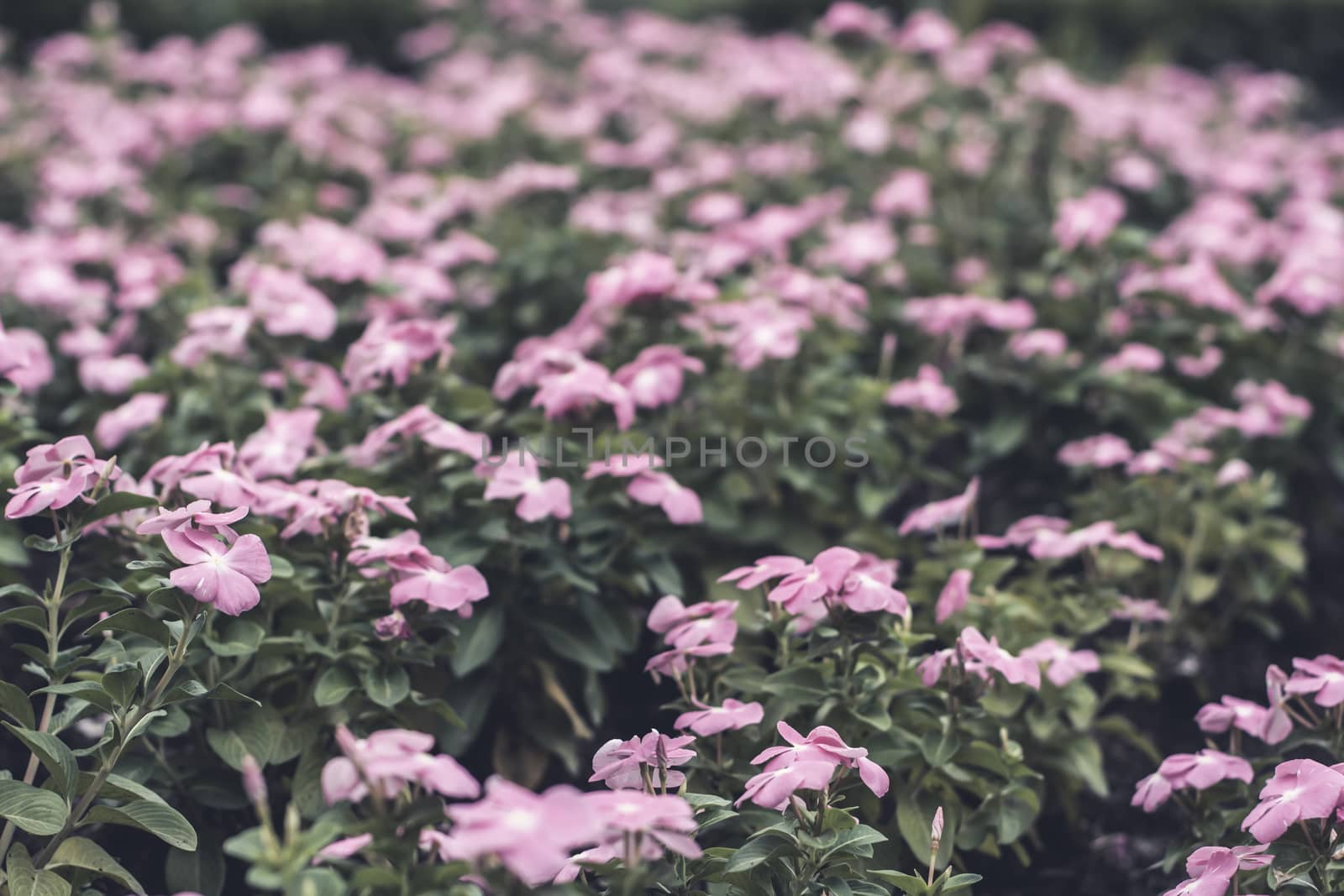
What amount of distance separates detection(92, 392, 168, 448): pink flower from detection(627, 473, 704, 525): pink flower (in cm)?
95

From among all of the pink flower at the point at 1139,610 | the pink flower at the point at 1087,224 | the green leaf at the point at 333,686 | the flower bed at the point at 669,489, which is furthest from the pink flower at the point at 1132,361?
the green leaf at the point at 333,686

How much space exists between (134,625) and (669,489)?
83 cm

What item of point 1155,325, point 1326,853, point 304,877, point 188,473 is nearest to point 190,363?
point 188,473

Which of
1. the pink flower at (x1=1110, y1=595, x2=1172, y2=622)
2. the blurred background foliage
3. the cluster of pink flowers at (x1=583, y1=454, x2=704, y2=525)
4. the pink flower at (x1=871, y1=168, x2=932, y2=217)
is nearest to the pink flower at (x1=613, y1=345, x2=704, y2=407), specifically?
the cluster of pink flowers at (x1=583, y1=454, x2=704, y2=525)

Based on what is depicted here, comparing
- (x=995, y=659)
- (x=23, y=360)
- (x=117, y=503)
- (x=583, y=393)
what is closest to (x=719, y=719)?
(x=995, y=659)

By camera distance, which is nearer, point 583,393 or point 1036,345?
point 583,393

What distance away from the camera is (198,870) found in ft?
5.54

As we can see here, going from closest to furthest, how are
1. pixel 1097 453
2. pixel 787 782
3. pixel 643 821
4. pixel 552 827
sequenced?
pixel 552 827
pixel 643 821
pixel 787 782
pixel 1097 453

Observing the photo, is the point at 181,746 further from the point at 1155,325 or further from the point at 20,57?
the point at 20,57

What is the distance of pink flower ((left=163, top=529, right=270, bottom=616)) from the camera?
4.76ft

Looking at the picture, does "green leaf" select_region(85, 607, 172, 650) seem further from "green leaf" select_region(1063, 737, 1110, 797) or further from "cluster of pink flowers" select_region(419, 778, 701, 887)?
"green leaf" select_region(1063, 737, 1110, 797)

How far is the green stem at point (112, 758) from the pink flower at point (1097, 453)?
1828 mm

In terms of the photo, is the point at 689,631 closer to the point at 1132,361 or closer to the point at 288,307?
the point at 288,307

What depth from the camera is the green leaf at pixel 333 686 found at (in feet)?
5.57
